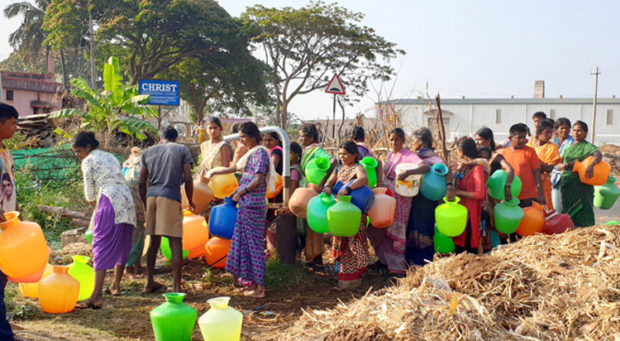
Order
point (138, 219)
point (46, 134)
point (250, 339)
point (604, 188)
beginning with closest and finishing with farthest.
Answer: point (250, 339) → point (138, 219) → point (604, 188) → point (46, 134)

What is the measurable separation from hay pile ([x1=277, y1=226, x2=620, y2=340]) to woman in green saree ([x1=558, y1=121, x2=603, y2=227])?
2814mm

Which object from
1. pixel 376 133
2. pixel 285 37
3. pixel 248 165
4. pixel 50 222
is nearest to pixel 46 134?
pixel 50 222

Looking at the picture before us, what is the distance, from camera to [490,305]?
3.35 meters

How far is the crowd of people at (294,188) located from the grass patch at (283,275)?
0.17 meters

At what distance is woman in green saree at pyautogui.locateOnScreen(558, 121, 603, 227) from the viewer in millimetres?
6547

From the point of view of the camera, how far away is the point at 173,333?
11.9ft

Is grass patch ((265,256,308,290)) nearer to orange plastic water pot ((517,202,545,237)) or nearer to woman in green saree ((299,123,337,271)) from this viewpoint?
woman in green saree ((299,123,337,271))

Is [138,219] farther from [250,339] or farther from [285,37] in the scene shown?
[285,37]

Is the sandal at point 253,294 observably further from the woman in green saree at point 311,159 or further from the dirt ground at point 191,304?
the woman in green saree at point 311,159

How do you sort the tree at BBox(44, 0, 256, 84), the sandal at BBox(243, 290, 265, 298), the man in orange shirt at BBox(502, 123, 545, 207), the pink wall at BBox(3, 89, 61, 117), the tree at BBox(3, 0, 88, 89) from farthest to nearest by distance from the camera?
the tree at BBox(3, 0, 88, 89) < the pink wall at BBox(3, 89, 61, 117) < the tree at BBox(44, 0, 256, 84) < the man in orange shirt at BBox(502, 123, 545, 207) < the sandal at BBox(243, 290, 265, 298)

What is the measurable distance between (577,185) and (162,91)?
27.7ft

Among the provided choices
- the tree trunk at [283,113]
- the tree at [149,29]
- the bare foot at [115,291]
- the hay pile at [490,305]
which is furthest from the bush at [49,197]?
the tree trunk at [283,113]

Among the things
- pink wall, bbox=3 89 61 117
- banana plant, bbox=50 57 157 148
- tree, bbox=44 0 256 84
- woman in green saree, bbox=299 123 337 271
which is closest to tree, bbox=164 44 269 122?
tree, bbox=44 0 256 84

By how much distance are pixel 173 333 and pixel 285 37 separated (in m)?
23.6
